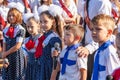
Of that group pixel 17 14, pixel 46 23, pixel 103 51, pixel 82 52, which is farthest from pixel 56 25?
pixel 103 51

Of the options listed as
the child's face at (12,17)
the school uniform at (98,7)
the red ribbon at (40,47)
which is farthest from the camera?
the child's face at (12,17)

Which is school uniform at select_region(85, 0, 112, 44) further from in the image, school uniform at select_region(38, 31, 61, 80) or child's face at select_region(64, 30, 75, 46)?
child's face at select_region(64, 30, 75, 46)

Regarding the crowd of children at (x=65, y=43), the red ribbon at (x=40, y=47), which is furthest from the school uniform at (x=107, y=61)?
the red ribbon at (x=40, y=47)

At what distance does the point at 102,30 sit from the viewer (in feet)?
14.0

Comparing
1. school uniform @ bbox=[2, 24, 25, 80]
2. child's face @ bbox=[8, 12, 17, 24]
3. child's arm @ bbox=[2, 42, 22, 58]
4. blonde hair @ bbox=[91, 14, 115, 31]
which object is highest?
blonde hair @ bbox=[91, 14, 115, 31]

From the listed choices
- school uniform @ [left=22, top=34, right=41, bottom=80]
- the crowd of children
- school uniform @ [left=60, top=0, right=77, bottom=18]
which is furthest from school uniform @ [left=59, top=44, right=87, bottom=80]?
school uniform @ [left=60, top=0, right=77, bottom=18]

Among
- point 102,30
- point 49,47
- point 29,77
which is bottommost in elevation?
point 29,77

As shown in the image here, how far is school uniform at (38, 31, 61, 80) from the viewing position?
5.85 metres

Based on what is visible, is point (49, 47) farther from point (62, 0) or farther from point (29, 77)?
point (62, 0)

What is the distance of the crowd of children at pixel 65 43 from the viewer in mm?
4277

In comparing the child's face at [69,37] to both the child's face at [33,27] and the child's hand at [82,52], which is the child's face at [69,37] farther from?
the child's face at [33,27]

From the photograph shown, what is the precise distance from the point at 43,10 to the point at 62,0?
2.40m

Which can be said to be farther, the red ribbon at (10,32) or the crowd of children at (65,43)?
the red ribbon at (10,32)

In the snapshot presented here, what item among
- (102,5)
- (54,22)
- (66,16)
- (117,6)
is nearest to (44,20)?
(54,22)
